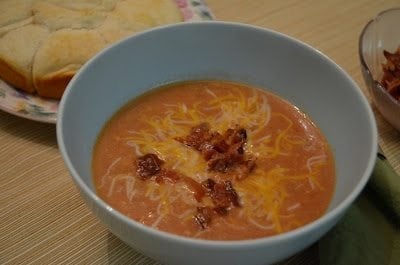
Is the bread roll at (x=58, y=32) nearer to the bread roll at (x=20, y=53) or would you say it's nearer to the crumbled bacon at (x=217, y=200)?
the bread roll at (x=20, y=53)

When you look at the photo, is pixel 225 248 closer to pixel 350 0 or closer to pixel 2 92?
pixel 2 92

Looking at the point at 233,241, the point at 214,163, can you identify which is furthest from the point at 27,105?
the point at 233,241

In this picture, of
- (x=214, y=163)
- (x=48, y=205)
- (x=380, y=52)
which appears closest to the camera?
(x=214, y=163)

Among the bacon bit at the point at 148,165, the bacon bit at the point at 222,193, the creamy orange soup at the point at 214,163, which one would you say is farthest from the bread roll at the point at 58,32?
the bacon bit at the point at 222,193

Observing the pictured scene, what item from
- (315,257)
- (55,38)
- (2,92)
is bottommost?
(315,257)

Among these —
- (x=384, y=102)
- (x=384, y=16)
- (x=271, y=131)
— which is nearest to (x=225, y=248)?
(x=271, y=131)

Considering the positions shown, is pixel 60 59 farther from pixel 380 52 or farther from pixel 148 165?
pixel 380 52

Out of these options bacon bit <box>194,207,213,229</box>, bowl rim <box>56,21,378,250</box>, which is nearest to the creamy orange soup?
bacon bit <box>194,207,213,229</box>
